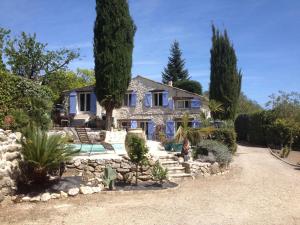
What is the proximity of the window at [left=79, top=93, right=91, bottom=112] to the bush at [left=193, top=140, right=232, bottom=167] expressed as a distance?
1601cm

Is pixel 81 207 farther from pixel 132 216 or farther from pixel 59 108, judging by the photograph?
pixel 59 108

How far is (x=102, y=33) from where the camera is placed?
943 inches

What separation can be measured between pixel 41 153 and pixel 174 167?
19.2 ft

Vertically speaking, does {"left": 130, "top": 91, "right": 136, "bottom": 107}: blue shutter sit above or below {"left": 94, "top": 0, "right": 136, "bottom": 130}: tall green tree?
below

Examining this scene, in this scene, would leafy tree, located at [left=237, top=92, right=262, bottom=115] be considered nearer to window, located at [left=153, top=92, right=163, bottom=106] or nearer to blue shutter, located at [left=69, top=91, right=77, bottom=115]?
window, located at [left=153, top=92, right=163, bottom=106]

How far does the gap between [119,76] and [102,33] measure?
3.20 metres

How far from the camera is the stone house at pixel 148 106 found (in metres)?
28.8

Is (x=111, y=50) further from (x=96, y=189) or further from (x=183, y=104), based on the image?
(x=96, y=189)

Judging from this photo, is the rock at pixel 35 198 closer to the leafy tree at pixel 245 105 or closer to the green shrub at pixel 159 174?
the green shrub at pixel 159 174

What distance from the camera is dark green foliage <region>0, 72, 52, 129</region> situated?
13453 mm

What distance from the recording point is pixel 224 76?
2834cm

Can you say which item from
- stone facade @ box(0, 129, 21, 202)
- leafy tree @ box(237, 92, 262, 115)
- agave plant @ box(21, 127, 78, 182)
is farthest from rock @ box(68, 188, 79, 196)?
leafy tree @ box(237, 92, 262, 115)

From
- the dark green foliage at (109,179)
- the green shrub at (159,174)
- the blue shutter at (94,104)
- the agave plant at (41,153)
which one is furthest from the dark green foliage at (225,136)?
the blue shutter at (94,104)

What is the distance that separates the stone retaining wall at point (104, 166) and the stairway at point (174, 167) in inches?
47.6
